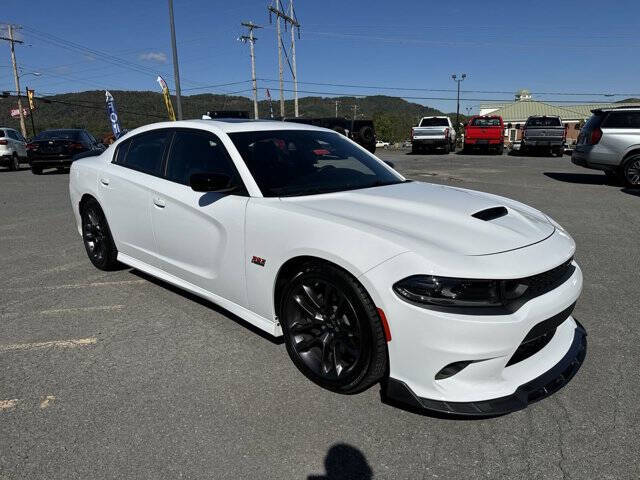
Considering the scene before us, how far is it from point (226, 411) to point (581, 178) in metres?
14.1

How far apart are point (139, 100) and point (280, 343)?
128056 millimetres

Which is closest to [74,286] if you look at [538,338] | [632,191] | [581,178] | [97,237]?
[97,237]

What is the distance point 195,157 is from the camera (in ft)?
12.4

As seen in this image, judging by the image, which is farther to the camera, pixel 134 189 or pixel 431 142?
pixel 431 142

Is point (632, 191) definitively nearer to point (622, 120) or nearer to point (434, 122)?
point (622, 120)

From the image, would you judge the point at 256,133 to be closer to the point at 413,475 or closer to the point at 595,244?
the point at 413,475

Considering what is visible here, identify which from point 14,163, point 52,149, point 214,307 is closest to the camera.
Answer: point 214,307

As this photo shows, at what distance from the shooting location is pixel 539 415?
2.56 m

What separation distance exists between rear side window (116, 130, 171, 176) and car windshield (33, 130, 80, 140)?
14.2 m

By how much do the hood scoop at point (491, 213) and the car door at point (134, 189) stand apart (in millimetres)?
2617

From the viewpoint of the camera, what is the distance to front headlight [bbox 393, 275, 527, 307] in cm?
228

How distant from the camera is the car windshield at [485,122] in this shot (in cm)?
2462

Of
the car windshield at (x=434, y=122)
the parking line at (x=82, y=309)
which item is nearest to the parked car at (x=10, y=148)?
the parking line at (x=82, y=309)

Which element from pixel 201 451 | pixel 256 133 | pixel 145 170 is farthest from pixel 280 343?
pixel 145 170
